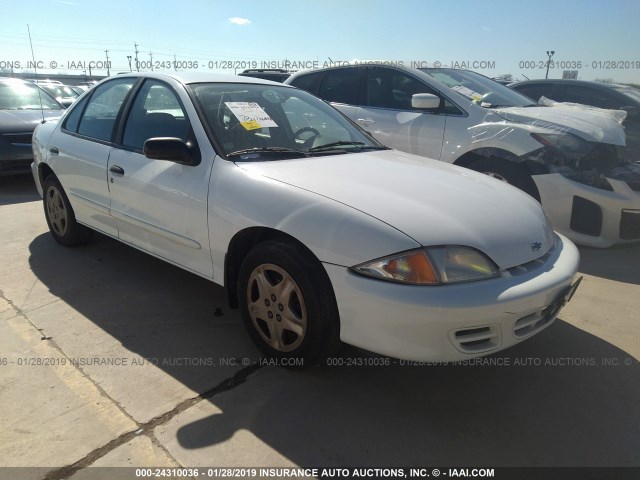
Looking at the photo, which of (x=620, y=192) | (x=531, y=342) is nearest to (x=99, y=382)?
(x=531, y=342)

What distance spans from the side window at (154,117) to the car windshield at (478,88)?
10.0 ft

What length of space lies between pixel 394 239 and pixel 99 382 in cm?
166

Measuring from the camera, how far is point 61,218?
4309mm

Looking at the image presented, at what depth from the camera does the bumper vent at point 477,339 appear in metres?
2.09

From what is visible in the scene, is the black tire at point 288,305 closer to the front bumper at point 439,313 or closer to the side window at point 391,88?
the front bumper at point 439,313

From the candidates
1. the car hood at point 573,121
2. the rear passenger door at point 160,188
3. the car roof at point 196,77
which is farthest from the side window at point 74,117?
the car hood at point 573,121

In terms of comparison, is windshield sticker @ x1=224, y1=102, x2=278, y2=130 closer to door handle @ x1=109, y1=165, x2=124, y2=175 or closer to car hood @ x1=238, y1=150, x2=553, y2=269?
car hood @ x1=238, y1=150, x2=553, y2=269

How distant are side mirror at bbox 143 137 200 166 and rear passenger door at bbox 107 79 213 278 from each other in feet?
0.23

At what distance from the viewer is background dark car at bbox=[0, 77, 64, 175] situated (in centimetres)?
661

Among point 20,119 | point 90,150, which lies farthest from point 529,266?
point 20,119

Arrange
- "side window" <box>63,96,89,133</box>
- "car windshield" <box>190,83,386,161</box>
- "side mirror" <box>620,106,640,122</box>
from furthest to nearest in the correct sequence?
"side mirror" <box>620,106,640,122</box> → "side window" <box>63,96,89,133</box> → "car windshield" <box>190,83,386,161</box>

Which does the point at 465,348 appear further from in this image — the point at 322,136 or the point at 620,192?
the point at 620,192

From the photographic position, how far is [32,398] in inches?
93.6

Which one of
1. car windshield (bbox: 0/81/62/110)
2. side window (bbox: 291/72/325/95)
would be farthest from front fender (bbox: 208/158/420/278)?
car windshield (bbox: 0/81/62/110)
